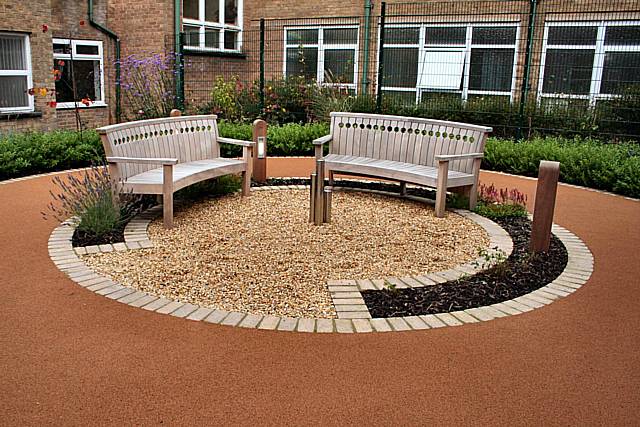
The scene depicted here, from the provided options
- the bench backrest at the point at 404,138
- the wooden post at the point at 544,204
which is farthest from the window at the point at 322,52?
the wooden post at the point at 544,204

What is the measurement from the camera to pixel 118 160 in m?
6.39

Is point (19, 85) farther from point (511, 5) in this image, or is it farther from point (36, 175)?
point (511, 5)

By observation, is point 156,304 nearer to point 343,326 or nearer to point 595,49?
point 343,326

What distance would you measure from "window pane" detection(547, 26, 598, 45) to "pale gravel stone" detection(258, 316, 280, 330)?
13.2 m

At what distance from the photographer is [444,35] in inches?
666

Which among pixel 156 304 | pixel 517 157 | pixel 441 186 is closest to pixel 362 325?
A: pixel 156 304

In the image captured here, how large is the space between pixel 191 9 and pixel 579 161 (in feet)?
37.5

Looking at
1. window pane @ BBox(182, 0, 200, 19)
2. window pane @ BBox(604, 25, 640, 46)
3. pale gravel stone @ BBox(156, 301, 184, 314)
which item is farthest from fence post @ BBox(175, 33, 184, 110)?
pale gravel stone @ BBox(156, 301, 184, 314)

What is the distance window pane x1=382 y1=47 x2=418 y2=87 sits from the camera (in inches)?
669

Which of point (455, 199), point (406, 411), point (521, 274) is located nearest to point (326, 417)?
point (406, 411)

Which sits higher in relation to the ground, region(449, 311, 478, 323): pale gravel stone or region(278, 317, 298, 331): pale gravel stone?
region(449, 311, 478, 323): pale gravel stone

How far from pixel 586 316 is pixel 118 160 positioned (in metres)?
4.51

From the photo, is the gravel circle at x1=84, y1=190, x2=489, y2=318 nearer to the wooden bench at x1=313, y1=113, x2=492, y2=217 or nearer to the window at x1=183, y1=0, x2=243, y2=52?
the wooden bench at x1=313, y1=113, x2=492, y2=217

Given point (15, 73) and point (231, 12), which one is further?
point (231, 12)
